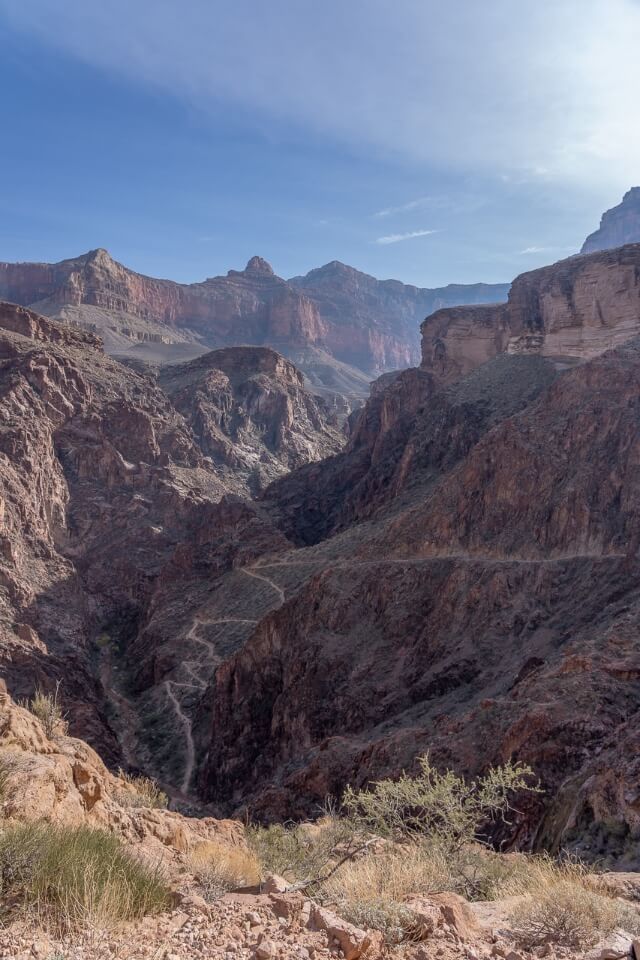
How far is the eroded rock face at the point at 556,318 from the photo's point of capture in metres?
58.8

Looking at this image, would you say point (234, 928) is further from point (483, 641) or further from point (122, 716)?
point (122, 716)

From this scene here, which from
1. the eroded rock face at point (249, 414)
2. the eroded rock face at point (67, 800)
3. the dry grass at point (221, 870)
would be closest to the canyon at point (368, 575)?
the eroded rock face at point (249, 414)

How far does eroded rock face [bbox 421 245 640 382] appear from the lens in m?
58.8

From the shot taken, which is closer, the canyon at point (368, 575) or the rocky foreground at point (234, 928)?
the rocky foreground at point (234, 928)

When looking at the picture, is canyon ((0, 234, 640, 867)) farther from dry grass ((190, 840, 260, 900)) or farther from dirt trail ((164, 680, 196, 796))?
dry grass ((190, 840, 260, 900))

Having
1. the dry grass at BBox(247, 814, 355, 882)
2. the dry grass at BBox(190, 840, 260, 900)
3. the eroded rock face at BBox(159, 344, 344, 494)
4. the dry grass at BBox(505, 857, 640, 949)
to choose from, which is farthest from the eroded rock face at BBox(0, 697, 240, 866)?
the eroded rock face at BBox(159, 344, 344, 494)

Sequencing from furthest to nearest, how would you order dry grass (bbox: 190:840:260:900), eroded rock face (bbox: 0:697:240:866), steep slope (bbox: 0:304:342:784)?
steep slope (bbox: 0:304:342:784)
eroded rock face (bbox: 0:697:240:866)
dry grass (bbox: 190:840:260:900)

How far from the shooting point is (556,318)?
6372 centimetres

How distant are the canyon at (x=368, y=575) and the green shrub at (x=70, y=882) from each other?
8.50 meters

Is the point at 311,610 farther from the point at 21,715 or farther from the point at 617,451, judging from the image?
the point at 21,715

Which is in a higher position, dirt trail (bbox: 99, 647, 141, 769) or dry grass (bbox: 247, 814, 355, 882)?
dry grass (bbox: 247, 814, 355, 882)

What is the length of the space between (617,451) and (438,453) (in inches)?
874

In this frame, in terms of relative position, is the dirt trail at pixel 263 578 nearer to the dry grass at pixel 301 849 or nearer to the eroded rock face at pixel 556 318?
the eroded rock face at pixel 556 318

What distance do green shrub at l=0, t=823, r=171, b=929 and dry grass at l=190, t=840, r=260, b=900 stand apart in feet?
2.83
